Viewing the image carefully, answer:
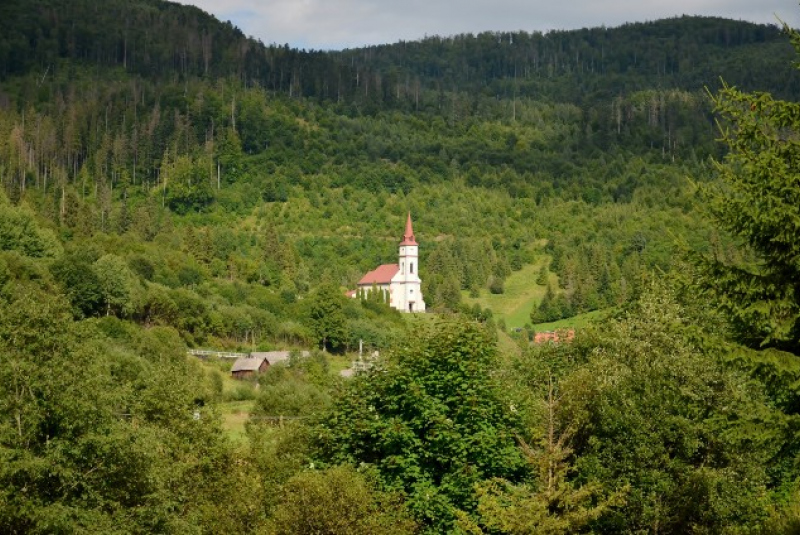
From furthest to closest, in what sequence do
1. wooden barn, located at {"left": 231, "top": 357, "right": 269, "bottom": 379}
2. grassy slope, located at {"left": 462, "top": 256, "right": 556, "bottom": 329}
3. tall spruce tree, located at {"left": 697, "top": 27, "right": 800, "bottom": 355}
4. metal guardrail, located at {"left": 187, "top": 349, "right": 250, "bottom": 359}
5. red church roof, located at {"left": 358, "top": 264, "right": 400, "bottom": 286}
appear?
red church roof, located at {"left": 358, "top": 264, "right": 400, "bottom": 286} < grassy slope, located at {"left": 462, "top": 256, "right": 556, "bottom": 329} < metal guardrail, located at {"left": 187, "top": 349, "right": 250, "bottom": 359} < wooden barn, located at {"left": 231, "top": 357, "right": 269, "bottom": 379} < tall spruce tree, located at {"left": 697, "top": 27, "right": 800, "bottom": 355}

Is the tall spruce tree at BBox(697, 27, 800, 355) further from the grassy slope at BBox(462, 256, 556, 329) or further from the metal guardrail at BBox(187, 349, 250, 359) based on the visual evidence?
the grassy slope at BBox(462, 256, 556, 329)

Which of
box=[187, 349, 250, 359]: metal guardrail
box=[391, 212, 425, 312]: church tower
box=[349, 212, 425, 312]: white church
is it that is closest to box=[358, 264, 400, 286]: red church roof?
box=[349, 212, 425, 312]: white church

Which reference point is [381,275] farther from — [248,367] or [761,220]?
[761,220]

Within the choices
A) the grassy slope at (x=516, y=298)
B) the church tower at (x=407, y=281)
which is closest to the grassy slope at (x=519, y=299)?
the grassy slope at (x=516, y=298)

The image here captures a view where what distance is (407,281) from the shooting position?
552 ft

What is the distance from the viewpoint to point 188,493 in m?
35.4

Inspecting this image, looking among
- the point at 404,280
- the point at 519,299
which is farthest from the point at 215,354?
the point at 519,299

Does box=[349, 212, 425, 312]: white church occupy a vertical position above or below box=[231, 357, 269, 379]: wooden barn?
below

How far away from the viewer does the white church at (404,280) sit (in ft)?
546

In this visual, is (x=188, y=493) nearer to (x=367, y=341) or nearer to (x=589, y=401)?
(x=589, y=401)

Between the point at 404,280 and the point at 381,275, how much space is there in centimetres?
387

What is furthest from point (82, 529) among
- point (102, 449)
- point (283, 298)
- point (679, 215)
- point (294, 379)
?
point (679, 215)

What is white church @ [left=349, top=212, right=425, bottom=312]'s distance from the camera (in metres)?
166

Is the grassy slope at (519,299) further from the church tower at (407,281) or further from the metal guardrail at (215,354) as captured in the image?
the metal guardrail at (215,354)
